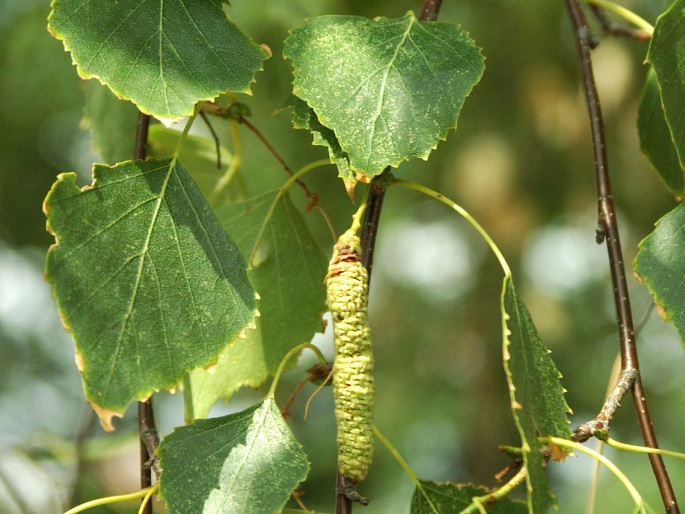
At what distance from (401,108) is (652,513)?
350 millimetres

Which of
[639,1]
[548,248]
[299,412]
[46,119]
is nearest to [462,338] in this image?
[548,248]

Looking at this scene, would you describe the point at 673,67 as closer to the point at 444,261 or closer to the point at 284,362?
the point at 284,362

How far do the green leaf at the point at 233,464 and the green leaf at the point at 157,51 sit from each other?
0.71ft

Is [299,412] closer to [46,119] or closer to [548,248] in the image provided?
[548,248]

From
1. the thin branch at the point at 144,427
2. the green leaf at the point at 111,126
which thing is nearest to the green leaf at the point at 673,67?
the thin branch at the point at 144,427

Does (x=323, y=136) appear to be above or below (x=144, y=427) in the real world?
above

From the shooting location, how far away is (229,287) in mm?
604

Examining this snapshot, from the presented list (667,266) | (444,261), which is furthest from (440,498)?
(444,261)

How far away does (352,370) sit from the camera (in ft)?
1.92

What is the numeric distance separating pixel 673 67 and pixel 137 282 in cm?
42

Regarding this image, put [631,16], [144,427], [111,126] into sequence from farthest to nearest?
1. [111,126]
2. [631,16]
3. [144,427]

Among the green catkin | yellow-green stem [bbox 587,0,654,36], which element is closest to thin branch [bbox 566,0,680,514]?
yellow-green stem [bbox 587,0,654,36]

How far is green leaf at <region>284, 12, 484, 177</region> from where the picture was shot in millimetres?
574

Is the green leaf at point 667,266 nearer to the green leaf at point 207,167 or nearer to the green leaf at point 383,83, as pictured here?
the green leaf at point 383,83
